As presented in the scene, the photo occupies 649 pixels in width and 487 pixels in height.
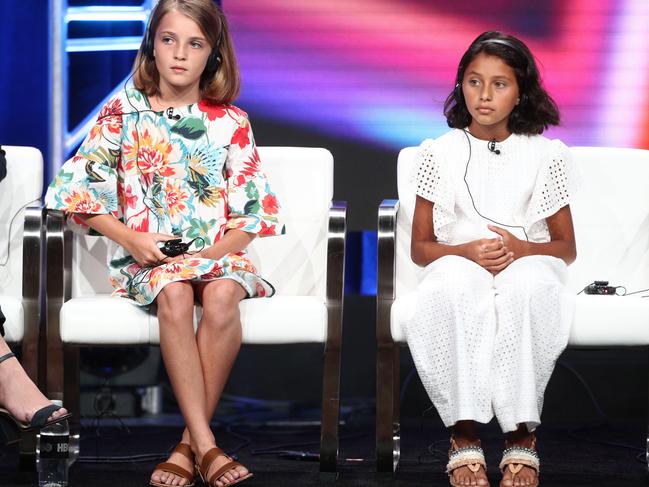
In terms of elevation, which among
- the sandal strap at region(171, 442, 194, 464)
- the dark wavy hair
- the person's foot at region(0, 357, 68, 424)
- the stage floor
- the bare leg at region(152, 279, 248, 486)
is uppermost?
the dark wavy hair

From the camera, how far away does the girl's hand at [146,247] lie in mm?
3197

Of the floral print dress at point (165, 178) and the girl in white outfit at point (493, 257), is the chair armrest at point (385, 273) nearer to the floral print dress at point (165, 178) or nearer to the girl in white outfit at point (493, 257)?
the girl in white outfit at point (493, 257)

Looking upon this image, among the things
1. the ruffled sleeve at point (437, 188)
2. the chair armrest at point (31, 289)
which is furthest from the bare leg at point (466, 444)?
the chair armrest at point (31, 289)

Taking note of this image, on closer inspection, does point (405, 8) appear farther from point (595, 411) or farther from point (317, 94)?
point (595, 411)

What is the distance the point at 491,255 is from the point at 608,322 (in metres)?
0.36

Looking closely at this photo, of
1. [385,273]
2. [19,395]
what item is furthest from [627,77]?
[19,395]

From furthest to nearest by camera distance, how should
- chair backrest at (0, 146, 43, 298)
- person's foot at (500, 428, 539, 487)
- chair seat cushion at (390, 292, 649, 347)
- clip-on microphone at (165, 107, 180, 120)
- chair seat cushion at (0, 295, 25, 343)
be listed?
1. chair backrest at (0, 146, 43, 298)
2. clip-on microphone at (165, 107, 180, 120)
3. chair seat cushion at (0, 295, 25, 343)
4. chair seat cushion at (390, 292, 649, 347)
5. person's foot at (500, 428, 539, 487)

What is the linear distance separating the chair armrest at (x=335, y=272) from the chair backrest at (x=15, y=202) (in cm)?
95

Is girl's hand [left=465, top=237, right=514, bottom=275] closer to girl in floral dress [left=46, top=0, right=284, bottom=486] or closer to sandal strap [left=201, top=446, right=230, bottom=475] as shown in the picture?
girl in floral dress [left=46, top=0, right=284, bottom=486]

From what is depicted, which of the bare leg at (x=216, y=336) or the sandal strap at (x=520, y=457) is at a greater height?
the bare leg at (x=216, y=336)

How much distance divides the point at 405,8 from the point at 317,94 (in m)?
0.46

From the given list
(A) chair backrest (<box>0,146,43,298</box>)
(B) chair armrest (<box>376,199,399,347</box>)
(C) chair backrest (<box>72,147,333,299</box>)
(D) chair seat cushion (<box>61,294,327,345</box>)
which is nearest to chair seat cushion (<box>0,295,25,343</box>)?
(D) chair seat cushion (<box>61,294,327,345</box>)

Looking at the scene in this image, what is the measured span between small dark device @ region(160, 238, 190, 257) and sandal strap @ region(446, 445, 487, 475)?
92 centimetres

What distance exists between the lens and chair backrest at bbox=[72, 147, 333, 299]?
12.0 feet
